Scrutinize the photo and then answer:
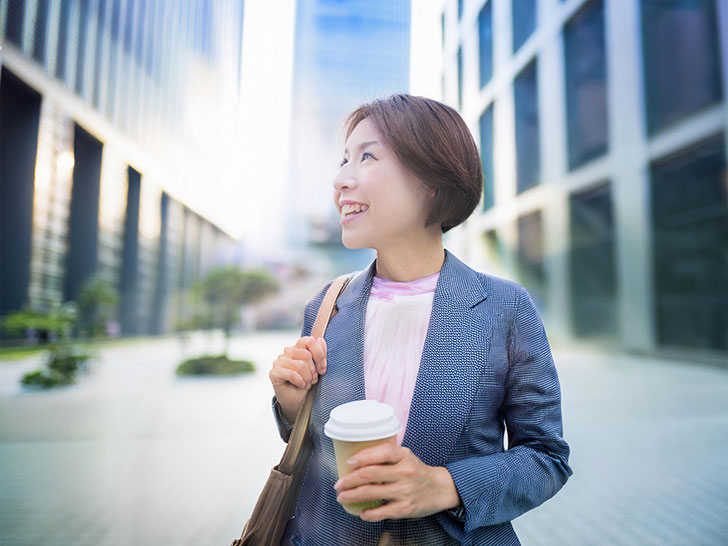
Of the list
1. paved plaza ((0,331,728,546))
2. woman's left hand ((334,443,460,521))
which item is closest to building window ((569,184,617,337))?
paved plaza ((0,331,728,546))

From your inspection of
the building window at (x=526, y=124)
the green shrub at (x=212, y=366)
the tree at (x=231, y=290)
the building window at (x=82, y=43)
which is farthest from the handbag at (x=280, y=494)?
the building window at (x=526, y=124)

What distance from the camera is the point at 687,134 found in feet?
27.4

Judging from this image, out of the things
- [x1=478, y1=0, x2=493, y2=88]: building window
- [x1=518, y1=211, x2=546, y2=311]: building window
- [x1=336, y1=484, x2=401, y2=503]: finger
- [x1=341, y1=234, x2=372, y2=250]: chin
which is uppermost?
[x1=478, y1=0, x2=493, y2=88]: building window

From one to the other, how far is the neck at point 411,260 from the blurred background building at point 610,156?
6.39 metres

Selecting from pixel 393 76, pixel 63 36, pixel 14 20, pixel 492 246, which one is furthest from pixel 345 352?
pixel 492 246

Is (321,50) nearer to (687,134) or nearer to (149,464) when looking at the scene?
(149,464)

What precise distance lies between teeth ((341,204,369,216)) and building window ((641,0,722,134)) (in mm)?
9651

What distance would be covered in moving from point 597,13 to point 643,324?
678cm

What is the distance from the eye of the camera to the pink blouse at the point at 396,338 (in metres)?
0.90

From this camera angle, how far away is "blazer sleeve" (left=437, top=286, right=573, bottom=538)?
0.76 metres

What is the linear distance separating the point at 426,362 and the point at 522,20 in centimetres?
910

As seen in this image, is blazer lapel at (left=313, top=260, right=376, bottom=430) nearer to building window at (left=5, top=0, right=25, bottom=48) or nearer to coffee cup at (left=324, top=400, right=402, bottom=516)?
coffee cup at (left=324, top=400, right=402, bottom=516)

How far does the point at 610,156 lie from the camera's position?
9.77 m

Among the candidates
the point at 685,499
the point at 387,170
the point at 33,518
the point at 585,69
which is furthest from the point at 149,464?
the point at 585,69
